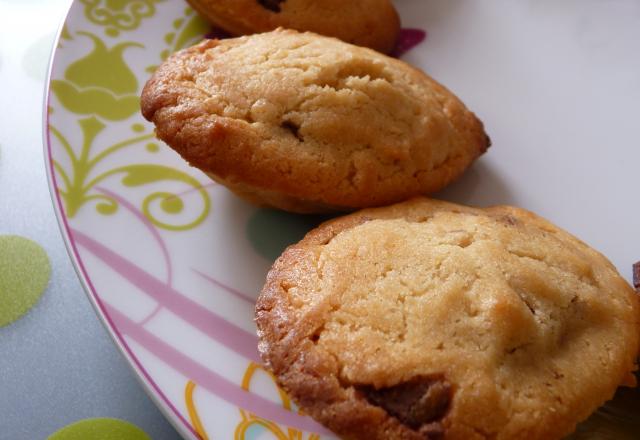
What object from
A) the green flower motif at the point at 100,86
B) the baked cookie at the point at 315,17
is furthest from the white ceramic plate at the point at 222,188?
the baked cookie at the point at 315,17

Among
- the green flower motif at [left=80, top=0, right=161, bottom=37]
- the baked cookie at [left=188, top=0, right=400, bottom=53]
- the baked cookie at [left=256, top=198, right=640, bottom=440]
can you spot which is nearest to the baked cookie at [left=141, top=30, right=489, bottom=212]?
the baked cookie at [left=256, top=198, right=640, bottom=440]

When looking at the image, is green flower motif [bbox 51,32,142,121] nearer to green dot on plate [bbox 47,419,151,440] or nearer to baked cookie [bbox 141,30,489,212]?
baked cookie [bbox 141,30,489,212]

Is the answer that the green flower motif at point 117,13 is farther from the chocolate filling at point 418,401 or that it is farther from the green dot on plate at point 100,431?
the chocolate filling at point 418,401

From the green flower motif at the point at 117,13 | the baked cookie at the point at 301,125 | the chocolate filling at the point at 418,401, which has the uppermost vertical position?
the baked cookie at the point at 301,125

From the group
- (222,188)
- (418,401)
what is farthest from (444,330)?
(222,188)

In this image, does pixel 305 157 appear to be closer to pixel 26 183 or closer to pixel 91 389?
pixel 91 389
